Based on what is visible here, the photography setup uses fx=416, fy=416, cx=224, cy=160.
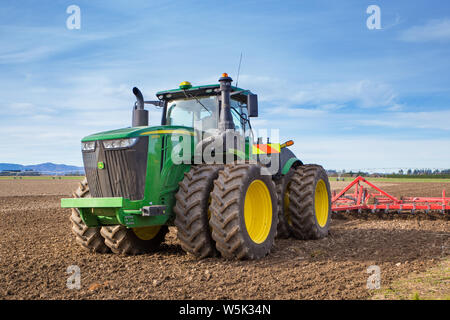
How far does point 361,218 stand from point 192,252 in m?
7.99

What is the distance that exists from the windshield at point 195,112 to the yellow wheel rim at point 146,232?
200 cm

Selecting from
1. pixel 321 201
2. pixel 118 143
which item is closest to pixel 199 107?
pixel 118 143

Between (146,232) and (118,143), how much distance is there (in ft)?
6.20

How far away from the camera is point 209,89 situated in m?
7.67

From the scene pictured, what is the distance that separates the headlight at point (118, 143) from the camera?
20.7 feet

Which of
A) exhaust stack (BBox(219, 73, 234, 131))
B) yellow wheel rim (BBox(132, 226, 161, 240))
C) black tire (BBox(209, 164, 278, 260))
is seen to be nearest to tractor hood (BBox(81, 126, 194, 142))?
exhaust stack (BBox(219, 73, 234, 131))

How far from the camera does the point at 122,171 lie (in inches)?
252

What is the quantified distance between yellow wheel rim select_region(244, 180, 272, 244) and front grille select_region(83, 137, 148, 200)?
1.80 meters

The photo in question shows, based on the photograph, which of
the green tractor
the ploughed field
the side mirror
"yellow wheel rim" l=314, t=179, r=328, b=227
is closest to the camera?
the ploughed field

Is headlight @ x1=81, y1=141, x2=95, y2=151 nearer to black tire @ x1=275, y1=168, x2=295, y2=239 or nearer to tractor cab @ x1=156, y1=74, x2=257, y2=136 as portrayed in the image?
tractor cab @ x1=156, y1=74, x2=257, y2=136

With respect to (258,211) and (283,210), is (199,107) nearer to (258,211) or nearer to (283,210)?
(258,211)

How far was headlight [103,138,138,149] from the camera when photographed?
6.32 meters

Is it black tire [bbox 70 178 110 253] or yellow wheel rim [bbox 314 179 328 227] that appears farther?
yellow wheel rim [bbox 314 179 328 227]
